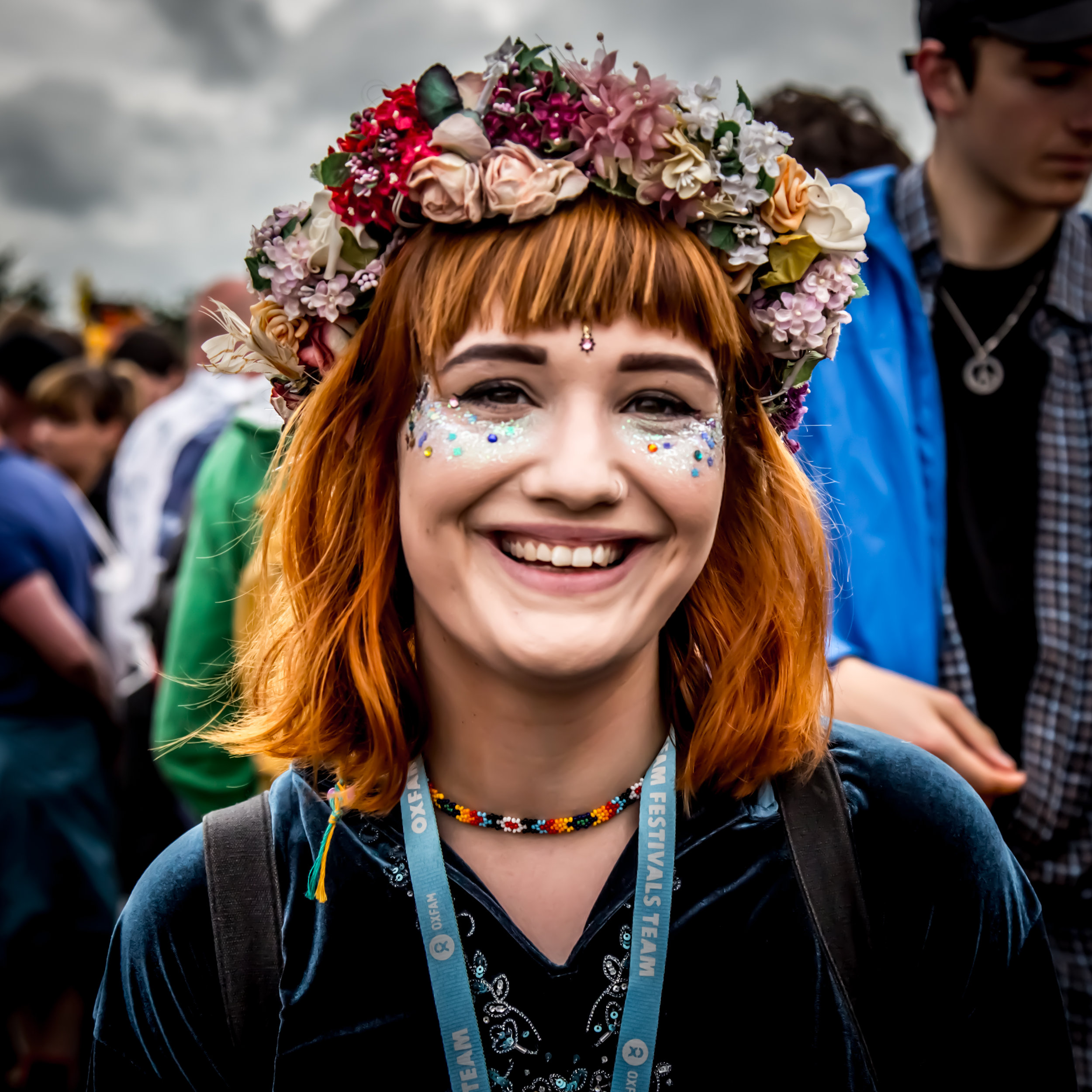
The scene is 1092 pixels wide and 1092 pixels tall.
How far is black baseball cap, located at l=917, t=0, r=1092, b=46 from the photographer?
7.50 feet

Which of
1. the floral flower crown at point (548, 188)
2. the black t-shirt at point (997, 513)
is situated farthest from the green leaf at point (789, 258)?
the black t-shirt at point (997, 513)

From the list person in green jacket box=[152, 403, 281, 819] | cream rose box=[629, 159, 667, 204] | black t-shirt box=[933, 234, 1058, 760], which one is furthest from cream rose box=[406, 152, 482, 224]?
person in green jacket box=[152, 403, 281, 819]

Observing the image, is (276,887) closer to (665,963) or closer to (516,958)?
(516,958)

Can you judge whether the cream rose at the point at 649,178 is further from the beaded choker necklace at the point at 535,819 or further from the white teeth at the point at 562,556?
the beaded choker necklace at the point at 535,819

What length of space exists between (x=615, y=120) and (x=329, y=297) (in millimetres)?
484

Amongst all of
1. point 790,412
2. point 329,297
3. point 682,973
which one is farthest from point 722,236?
point 682,973

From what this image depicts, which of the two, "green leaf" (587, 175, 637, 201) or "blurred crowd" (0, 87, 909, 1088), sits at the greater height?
"green leaf" (587, 175, 637, 201)

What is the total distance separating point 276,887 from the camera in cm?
167

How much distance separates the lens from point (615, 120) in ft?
5.19

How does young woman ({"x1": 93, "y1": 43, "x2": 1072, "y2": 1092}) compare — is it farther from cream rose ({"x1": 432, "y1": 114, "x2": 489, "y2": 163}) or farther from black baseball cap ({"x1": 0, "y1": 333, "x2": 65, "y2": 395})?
black baseball cap ({"x1": 0, "y1": 333, "x2": 65, "y2": 395})

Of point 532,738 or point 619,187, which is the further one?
point 532,738

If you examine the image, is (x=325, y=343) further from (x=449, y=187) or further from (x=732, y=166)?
(x=732, y=166)

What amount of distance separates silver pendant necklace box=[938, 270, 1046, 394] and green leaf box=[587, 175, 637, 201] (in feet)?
3.99

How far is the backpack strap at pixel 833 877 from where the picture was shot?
1646 millimetres
